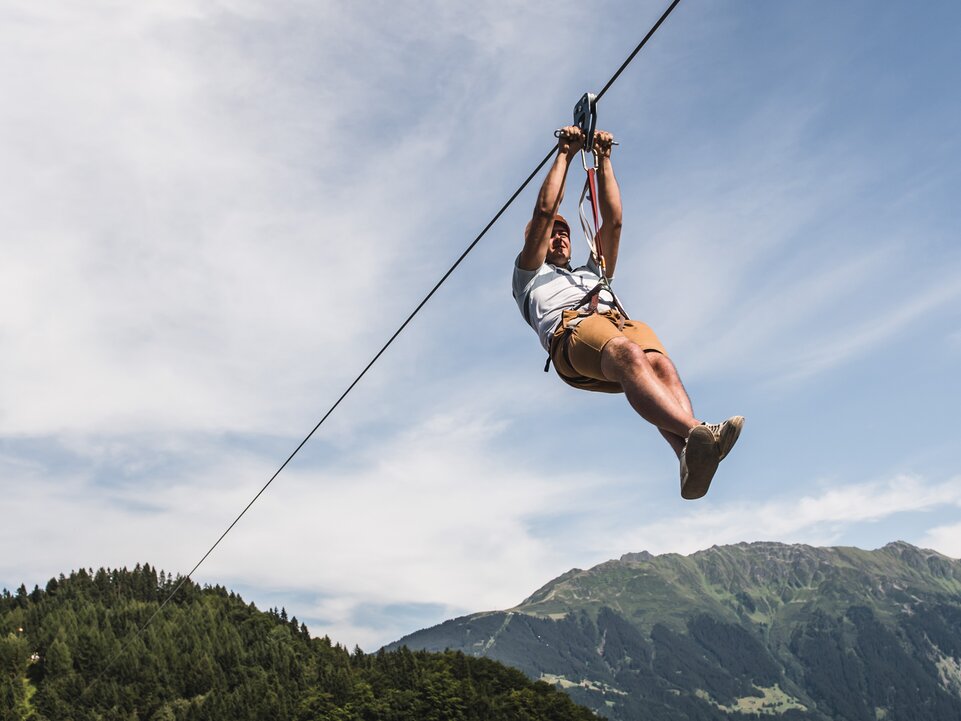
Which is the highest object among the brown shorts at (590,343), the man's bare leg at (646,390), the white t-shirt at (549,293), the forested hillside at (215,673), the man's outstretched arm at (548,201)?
the forested hillside at (215,673)

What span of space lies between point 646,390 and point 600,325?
0.67 m

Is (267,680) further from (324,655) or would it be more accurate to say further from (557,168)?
(557,168)

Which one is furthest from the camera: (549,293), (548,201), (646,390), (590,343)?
(549,293)

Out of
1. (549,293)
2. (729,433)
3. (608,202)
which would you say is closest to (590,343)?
(549,293)

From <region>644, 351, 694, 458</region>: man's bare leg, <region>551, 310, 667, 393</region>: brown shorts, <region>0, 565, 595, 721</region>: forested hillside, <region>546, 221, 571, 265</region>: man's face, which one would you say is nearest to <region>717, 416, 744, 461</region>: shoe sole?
<region>644, 351, 694, 458</region>: man's bare leg

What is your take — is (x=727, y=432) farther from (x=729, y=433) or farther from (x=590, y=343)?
(x=590, y=343)

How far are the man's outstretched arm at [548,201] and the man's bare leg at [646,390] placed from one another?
1083mm

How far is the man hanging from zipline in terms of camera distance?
5.11 metres

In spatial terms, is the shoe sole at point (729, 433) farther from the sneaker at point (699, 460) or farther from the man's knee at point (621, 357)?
the man's knee at point (621, 357)

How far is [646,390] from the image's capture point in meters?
5.34

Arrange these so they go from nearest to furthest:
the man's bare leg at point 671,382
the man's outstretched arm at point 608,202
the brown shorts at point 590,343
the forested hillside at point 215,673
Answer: the man's bare leg at point 671,382 → the brown shorts at point 590,343 → the man's outstretched arm at point 608,202 → the forested hillside at point 215,673

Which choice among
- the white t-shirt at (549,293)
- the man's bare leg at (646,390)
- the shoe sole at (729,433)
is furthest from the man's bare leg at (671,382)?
the white t-shirt at (549,293)

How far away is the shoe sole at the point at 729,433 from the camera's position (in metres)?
4.83

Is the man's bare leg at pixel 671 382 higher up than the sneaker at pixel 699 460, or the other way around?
the man's bare leg at pixel 671 382
